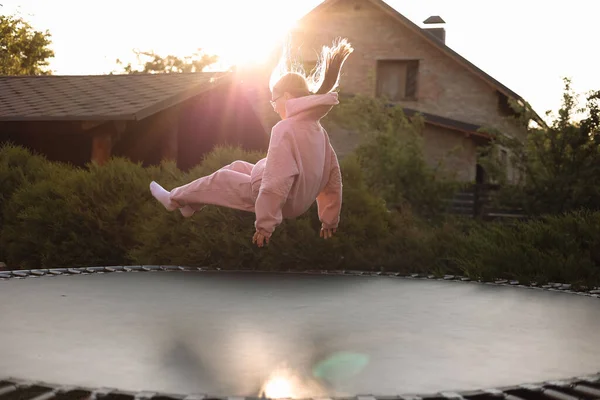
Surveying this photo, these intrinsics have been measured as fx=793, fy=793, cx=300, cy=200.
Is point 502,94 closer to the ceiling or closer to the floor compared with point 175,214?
closer to the ceiling

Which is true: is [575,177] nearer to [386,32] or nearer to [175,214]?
[175,214]

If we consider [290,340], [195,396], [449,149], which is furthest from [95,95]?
[195,396]

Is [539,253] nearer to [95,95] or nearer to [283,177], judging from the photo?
[283,177]

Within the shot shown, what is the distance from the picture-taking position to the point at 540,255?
23.4 feet

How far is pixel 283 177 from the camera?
3.99 m

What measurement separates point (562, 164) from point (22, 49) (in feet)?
83.8

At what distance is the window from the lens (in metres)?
22.6

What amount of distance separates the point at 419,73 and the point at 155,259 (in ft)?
A: 52.1

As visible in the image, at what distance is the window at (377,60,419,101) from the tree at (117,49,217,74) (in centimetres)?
2200

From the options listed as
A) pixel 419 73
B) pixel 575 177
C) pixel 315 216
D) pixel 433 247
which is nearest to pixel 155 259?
pixel 315 216

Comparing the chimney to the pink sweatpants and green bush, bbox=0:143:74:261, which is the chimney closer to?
green bush, bbox=0:143:74:261

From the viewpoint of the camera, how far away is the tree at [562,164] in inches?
454

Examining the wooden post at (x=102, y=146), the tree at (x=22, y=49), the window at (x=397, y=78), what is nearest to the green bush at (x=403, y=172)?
the wooden post at (x=102, y=146)

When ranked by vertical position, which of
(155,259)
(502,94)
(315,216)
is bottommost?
(155,259)
